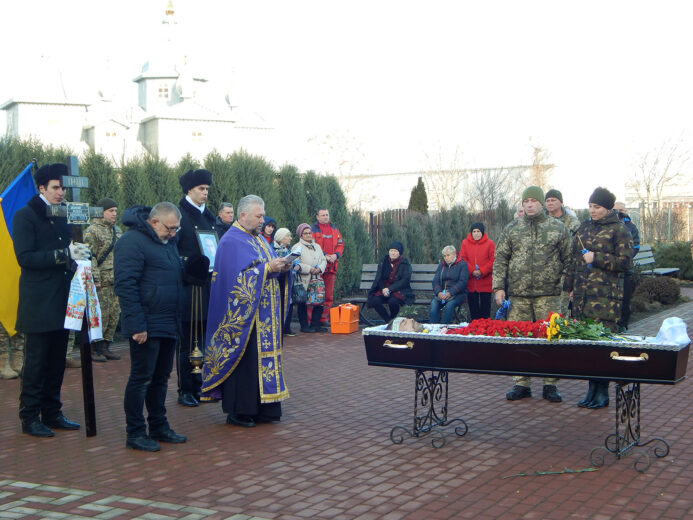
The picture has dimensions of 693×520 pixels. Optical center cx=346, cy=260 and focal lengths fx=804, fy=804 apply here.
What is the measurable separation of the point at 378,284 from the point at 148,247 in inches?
299

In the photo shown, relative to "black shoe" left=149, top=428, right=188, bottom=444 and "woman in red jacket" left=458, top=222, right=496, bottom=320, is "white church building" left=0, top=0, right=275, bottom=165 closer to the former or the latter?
"woman in red jacket" left=458, top=222, right=496, bottom=320

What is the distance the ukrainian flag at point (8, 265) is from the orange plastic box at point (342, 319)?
22.7 ft

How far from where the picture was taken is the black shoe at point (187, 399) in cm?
811

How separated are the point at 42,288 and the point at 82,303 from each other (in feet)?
1.22

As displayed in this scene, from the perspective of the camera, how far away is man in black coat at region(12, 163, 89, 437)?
6.73m

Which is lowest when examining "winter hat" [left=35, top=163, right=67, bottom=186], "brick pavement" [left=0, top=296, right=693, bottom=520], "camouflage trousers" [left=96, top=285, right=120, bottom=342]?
"brick pavement" [left=0, top=296, right=693, bottom=520]

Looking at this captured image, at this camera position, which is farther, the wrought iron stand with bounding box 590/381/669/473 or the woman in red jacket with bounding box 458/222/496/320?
the woman in red jacket with bounding box 458/222/496/320

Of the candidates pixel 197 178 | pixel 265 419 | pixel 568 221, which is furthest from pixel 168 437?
pixel 568 221

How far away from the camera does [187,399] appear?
8117mm

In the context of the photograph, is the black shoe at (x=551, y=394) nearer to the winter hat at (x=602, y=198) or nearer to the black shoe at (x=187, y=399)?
the winter hat at (x=602, y=198)

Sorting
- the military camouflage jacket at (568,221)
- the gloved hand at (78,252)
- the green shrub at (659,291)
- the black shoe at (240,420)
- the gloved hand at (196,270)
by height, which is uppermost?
the military camouflage jacket at (568,221)

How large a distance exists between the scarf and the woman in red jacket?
736cm

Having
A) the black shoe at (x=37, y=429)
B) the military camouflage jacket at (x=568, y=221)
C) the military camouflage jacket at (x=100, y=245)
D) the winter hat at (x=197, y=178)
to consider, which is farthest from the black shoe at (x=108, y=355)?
the military camouflage jacket at (x=568, y=221)

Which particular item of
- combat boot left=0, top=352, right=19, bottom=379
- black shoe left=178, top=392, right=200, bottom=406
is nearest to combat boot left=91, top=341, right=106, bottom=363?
combat boot left=0, top=352, right=19, bottom=379
